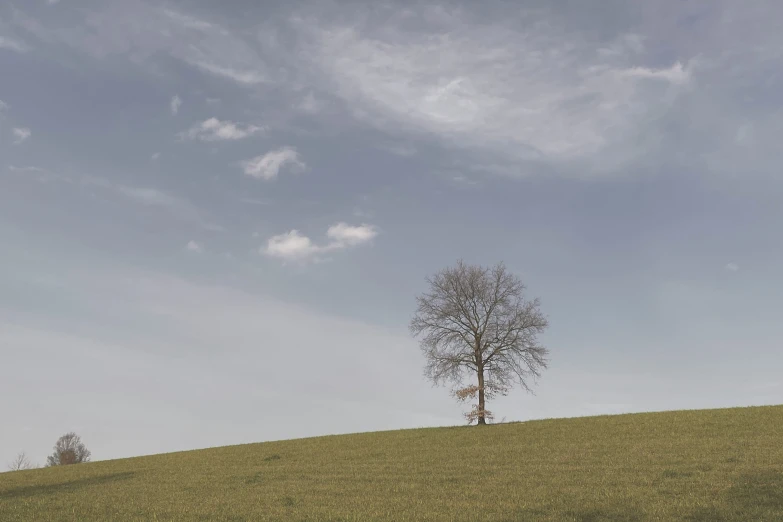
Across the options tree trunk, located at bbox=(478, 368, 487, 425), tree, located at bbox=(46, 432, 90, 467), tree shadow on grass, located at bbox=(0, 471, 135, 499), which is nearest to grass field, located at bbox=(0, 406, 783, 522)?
tree shadow on grass, located at bbox=(0, 471, 135, 499)

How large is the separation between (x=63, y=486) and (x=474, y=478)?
24.3 meters

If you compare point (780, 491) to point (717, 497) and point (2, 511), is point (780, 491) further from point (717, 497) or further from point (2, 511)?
point (2, 511)

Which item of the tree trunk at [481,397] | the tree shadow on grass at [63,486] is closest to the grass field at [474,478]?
the tree shadow on grass at [63,486]

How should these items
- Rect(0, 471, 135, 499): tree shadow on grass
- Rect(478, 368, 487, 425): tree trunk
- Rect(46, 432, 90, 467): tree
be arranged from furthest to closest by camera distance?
Rect(46, 432, 90, 467): tree, Rect(478, 368, 487, 425): tree trunk, Rect(0, 471, 135, 499): tree shadow on grass

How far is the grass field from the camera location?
1711 cm

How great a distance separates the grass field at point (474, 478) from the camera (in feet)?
56.1

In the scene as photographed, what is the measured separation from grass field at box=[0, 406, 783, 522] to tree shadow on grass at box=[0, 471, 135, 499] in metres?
0.12

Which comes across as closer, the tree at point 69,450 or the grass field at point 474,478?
the grass field at point 474,478

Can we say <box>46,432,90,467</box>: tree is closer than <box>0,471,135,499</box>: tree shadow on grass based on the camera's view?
No

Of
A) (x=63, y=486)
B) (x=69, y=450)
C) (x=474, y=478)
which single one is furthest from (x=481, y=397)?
(x=69, y=450)

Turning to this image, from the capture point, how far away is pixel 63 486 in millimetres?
32688

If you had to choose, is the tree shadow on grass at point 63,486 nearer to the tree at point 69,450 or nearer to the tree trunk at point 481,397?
the tree trunk at point 481,397

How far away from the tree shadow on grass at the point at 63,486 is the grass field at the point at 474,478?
4.6 inches

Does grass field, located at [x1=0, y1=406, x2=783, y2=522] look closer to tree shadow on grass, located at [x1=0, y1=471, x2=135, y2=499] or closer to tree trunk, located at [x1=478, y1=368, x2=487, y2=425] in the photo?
tree shadow on grass, located at [x1=0, y1=471, x2=135, y2=499]
